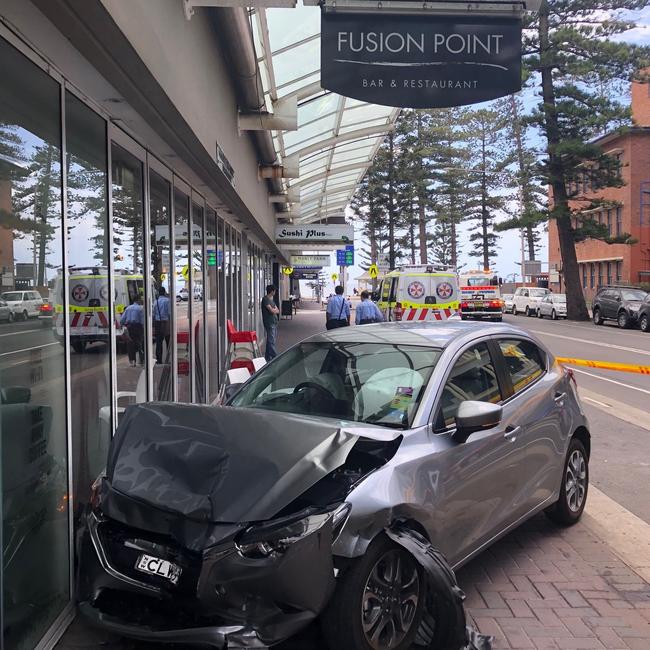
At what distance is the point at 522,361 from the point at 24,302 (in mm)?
3424

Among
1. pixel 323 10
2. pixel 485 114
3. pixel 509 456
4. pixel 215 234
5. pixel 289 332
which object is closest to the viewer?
pixel 509 456

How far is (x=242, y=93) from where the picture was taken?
9367 millimetres


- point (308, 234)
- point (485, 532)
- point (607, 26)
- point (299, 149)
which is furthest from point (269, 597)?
point (607, 26)

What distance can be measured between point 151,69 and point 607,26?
110ft

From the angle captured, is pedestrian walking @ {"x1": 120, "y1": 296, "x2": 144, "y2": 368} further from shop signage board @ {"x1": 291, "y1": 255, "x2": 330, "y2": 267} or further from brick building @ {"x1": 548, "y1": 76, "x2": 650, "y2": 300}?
brick building @ {"x1": 548, "y1": 76, "x2": 650, "y2": 300}

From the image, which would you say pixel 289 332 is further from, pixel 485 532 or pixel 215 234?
pixel 485 532

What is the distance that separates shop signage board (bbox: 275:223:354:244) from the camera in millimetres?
22266

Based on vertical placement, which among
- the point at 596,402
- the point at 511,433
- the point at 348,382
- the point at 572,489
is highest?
the point at 348,382

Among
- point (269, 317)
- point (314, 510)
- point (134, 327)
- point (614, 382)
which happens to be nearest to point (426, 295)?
point (269, 317)

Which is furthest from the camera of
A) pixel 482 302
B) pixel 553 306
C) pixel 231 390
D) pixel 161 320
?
pixel 553 306

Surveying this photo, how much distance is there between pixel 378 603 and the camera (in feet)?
10.7

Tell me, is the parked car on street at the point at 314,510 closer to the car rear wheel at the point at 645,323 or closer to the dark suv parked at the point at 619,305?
the car rear wheel at the point at 645,323

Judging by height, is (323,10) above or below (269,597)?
above

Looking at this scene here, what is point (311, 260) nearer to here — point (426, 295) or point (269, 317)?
point (426, 295)
